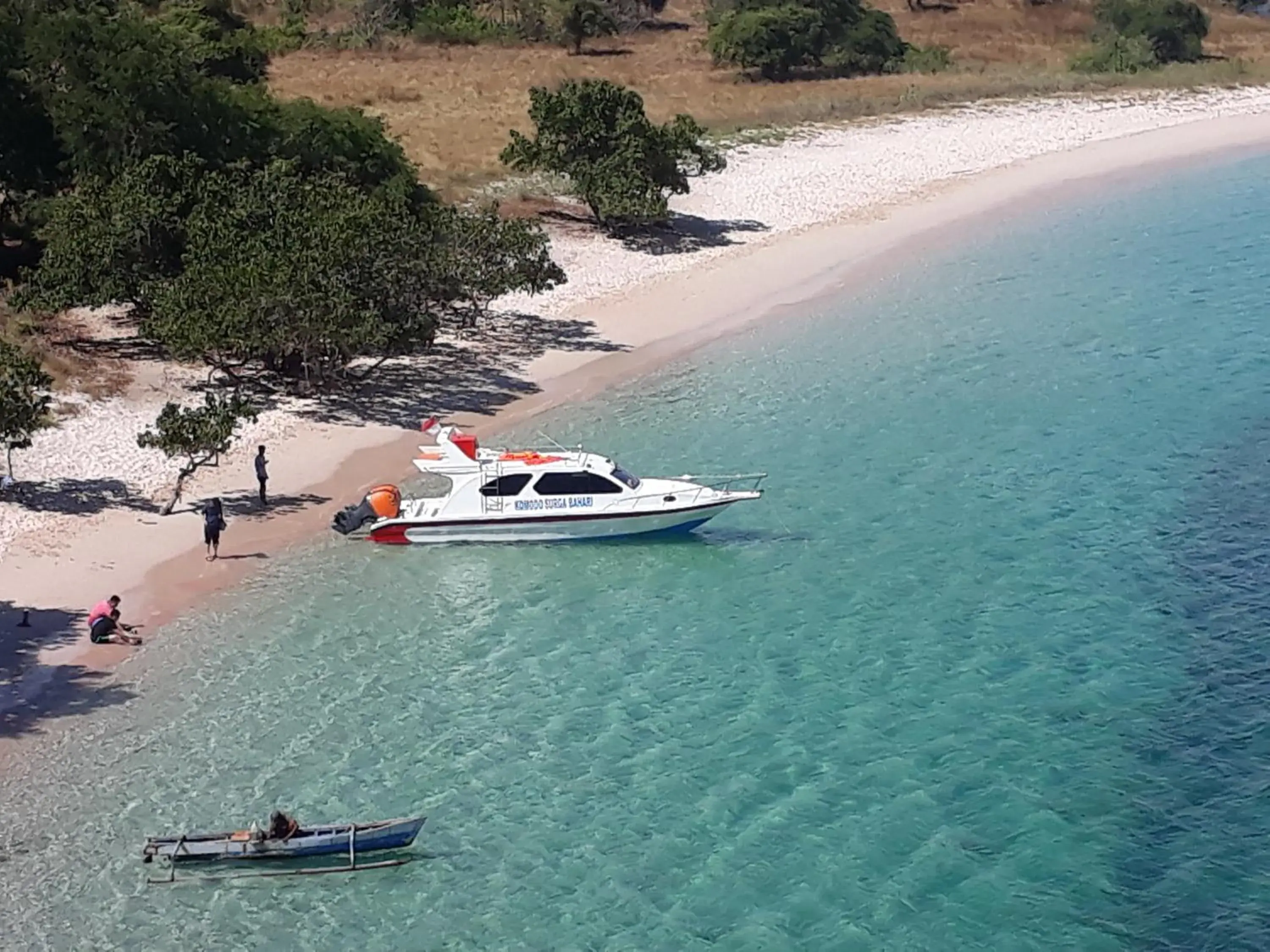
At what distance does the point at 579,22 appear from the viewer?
9975cm

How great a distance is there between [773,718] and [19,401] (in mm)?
17187

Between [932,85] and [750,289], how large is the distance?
37154mm

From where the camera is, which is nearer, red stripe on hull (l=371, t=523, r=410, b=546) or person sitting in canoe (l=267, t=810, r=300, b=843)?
person sitting in canoe (l=267, t=810, r=300, b=843)

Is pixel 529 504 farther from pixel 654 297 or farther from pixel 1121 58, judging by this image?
pixel 1121 58

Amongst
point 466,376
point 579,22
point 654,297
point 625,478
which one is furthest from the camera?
point 579,22

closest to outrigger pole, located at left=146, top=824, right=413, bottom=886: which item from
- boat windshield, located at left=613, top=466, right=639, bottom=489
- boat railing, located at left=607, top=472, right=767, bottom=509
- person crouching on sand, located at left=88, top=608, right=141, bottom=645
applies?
person crouching on sand, located at left=88, top=608, right=141, bottom=645

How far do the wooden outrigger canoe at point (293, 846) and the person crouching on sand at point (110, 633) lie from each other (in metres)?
7.18

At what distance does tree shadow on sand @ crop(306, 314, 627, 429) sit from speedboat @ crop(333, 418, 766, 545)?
23.7ft

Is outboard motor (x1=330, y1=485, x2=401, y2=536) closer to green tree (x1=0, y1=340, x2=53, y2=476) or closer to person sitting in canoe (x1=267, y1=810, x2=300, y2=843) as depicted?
green tree (x1=0, y1=340, x2=53, y2=476)

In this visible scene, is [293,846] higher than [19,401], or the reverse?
[19,401]

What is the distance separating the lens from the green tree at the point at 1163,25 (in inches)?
3861

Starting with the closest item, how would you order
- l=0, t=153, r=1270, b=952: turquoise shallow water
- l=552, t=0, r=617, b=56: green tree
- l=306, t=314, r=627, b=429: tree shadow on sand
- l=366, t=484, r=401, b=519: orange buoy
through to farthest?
1. l=0, t=153, r=1270, b=952: turquoise shallow water
2. l=366, t=484, r=401, b=519: orange buoy
3. l=306, t=314, r=627, b=429: tree shadow on sand
4. l=552, t=0, r=617, b=56: green tree

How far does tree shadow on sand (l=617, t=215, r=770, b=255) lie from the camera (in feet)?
196

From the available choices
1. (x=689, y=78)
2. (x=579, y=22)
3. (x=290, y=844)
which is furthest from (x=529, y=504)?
(x=579, y=22)
